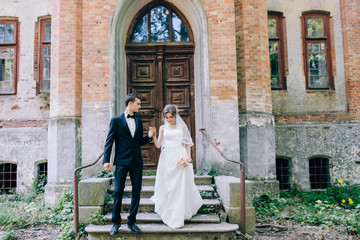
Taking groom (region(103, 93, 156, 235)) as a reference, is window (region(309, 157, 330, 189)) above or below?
below

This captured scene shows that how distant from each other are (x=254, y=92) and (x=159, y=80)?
2.69 metres

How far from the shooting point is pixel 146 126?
7.99 metres

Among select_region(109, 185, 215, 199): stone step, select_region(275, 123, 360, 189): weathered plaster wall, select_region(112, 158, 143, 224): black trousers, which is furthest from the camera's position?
select_region(275, 123, 360, 189): weathered plaster wall

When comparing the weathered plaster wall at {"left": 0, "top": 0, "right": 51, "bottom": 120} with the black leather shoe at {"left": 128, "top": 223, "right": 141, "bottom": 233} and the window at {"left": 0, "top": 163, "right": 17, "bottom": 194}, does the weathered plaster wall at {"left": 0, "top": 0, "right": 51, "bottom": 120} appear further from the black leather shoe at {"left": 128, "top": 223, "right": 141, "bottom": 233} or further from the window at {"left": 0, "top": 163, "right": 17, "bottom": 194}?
the black leather shoe at {"left": 128, "top": 223, "right": 141, "bottom": 233}

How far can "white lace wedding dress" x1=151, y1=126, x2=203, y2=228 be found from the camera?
16.4 feet

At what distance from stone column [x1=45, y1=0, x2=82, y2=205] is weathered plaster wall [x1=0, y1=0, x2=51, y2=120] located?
7.86ft

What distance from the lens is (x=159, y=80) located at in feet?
26.3

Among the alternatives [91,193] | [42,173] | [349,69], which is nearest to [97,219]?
[91,193]

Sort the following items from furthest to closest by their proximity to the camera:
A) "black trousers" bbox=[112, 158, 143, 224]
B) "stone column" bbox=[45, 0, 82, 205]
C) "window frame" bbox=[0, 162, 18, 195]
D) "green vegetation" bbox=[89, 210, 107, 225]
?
"window frame" bbox=[0, 162, 18, 195]
"stone column" bbox=[45, 0, 82, 205]
"green vegetation" bbox=[89, 210, 107, 225]
"black trousers" bbox=[112, 158, 143, 224]

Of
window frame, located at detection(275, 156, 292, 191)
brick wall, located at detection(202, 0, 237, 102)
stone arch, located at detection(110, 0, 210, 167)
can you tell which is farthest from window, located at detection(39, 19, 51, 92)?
window frame, located at detection(275, 156, 292, 191)

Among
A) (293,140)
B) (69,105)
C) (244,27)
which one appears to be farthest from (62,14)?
(293,140)

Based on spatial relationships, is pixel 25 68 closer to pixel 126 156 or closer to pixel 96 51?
pixel 96 51

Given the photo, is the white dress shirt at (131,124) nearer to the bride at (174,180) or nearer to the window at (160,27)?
the bride at (174,180)

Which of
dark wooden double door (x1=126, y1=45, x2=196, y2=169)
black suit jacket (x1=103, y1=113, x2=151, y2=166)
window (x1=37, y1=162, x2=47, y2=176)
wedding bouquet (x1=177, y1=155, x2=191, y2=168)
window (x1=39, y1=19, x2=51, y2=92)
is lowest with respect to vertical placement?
window (x1=37, y1=162, x2=47, y2=176)
